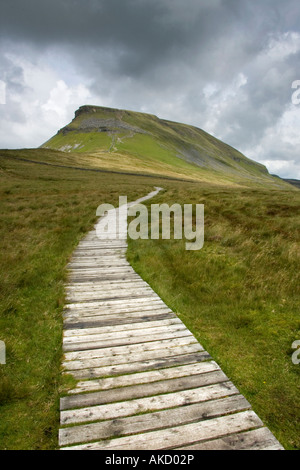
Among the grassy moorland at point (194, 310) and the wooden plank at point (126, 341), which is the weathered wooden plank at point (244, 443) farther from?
the wooden plank at point (126, 341)

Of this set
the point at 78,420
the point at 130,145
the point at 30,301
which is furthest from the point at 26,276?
the point at 130,145

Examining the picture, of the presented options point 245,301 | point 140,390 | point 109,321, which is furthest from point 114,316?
point 245,301

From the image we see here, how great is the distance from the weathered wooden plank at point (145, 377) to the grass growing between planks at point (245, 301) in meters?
0.45

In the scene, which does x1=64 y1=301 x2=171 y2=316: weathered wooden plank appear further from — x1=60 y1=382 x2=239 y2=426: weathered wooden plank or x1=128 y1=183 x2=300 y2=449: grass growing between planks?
Answer: x1=60 y1=382 x2=239 y2=426: weathered wooden plank

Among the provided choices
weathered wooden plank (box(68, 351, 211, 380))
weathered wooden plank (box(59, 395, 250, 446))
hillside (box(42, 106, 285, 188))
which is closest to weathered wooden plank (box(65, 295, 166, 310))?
weathered wooden plank (box(68, 351, 211, 380))

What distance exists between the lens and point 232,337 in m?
4.78

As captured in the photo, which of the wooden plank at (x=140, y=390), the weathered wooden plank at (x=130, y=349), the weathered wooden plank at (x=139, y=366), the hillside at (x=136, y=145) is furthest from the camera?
the hillside at (x=136, y=145)

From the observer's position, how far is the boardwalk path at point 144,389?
2.76m

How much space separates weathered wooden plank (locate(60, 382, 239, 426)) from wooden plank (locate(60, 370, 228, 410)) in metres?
0.06

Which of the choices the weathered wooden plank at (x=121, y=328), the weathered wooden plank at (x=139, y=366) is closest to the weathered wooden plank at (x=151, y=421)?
the weathered wooden plank at (x=139, y=366)

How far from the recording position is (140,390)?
337 cm

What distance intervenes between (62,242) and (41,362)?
23.6 ft

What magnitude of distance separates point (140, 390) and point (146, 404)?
235mm
